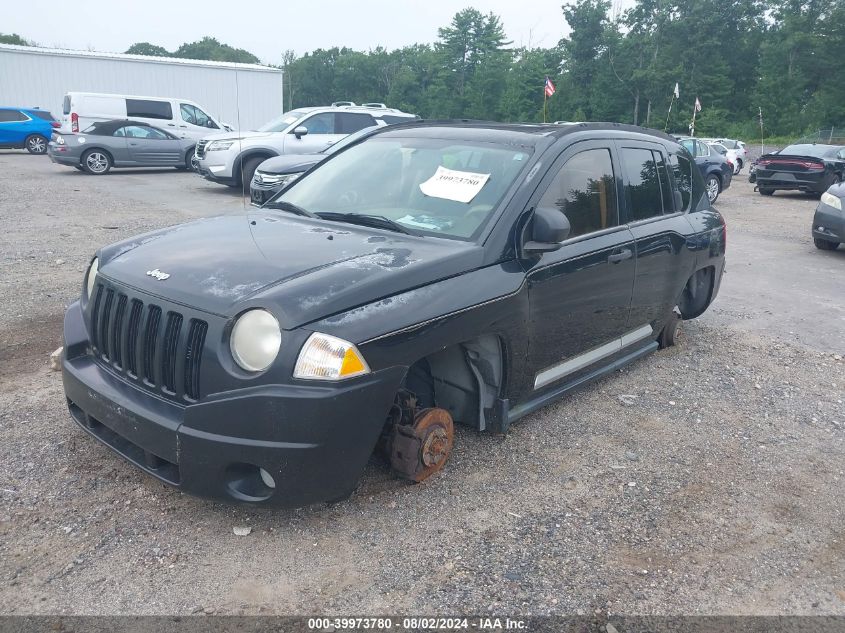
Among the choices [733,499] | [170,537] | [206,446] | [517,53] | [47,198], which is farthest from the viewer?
[517,53]

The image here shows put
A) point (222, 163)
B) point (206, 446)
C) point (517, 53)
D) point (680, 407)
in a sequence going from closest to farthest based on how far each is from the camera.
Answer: point (206, 446)
point (680, 407)
point (222, 163)
point (517, 53)

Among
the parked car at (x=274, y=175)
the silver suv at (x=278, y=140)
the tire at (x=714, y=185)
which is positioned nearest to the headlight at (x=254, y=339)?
the parked car at (x=274, y=175)

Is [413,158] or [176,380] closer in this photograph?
[176,380]

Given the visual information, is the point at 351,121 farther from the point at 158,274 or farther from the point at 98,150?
the point at 158,274

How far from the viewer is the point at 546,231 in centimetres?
352

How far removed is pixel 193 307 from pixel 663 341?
13.1 ft

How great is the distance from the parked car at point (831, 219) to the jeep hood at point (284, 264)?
8629 mm

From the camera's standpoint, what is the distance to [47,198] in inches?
517

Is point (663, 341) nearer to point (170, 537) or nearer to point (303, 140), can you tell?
point (170, 537)

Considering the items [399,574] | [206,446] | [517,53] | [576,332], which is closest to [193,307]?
[206,446]

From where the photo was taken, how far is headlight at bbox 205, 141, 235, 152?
14.3 metres

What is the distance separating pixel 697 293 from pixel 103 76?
88.8ft

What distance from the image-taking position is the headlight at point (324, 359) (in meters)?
2.71

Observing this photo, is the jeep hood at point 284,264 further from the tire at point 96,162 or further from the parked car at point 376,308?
the tire at point 96,162
